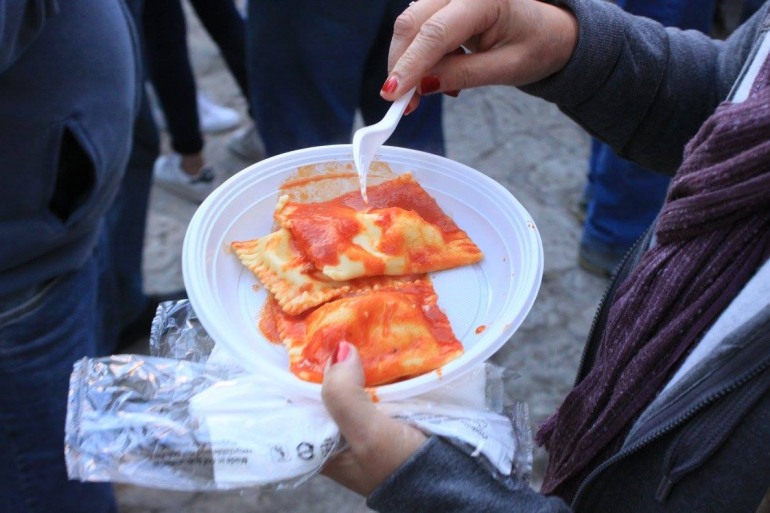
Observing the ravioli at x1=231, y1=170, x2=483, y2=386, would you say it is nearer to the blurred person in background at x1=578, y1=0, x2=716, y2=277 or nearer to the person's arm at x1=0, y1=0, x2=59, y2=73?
the person's arm at x1=0, y1=0, x2=59, y2=73

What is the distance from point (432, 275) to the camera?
130 cm

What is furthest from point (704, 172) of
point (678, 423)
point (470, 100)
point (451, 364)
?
point (470, 100)

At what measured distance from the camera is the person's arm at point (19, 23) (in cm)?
121

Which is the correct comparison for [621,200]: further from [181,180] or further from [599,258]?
[181,180]

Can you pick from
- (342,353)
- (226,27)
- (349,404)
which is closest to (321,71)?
(226,27)

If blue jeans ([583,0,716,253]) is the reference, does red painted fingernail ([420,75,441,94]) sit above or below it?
above

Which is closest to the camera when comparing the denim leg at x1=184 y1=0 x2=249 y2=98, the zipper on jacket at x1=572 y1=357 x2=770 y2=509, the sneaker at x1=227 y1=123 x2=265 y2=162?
the zipper on jacket at x1=572 y1=357 x2=770 y2=509

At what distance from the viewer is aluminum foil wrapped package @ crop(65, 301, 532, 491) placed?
972mm

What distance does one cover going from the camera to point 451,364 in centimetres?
106

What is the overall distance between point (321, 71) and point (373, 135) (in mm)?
1286

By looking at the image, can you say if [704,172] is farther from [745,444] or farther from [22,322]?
[22,322]

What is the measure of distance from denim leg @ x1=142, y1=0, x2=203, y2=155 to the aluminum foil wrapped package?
2.33 meters

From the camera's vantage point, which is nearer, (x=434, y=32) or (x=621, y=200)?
(x=434, y=32)

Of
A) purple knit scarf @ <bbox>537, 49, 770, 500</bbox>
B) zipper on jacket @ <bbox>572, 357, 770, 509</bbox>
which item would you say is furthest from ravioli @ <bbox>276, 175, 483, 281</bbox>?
zipper on jacket @ <bbox>572, 357, 770, 509</bbox>
